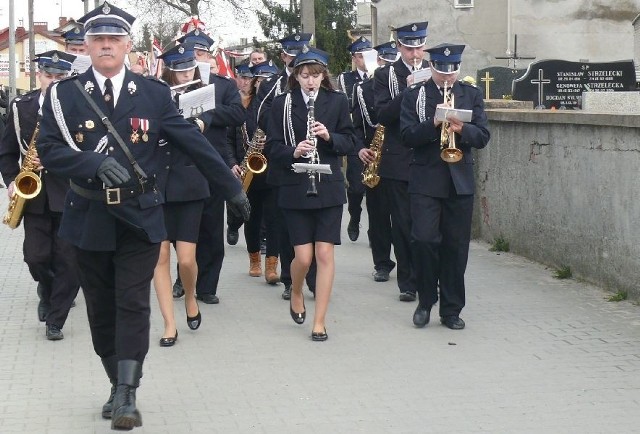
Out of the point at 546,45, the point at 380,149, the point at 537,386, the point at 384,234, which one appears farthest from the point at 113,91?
the point at 546,45

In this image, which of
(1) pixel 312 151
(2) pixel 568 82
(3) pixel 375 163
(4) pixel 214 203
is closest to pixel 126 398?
(1) pixel 312 151

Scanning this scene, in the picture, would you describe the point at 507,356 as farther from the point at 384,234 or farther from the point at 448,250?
the point at 384,234

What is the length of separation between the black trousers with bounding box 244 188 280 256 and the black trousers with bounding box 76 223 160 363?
4.95 metres

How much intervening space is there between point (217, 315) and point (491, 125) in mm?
4844

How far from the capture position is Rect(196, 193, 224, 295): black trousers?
407 inches

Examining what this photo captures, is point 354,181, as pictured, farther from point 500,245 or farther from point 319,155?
point 319,155

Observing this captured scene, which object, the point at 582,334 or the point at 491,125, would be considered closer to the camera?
the point at 582,334

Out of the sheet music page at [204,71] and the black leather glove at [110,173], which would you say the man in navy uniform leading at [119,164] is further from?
the sheet music page at [204,71]

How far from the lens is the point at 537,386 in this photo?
727 cm

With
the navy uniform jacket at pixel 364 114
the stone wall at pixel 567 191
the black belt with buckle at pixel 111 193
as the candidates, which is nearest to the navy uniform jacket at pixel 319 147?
the navy uniform jacket at pixel 364 114

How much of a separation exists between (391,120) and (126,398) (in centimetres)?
488

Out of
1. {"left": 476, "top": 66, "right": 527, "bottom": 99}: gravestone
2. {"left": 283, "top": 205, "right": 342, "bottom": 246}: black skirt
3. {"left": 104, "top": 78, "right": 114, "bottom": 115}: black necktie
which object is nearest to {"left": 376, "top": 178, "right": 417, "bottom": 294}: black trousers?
{"left": 283, "top": 205, "right": 342, "bottom": 246}: black skirt

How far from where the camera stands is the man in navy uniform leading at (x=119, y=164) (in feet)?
19.7

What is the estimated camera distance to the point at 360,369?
7797mm
